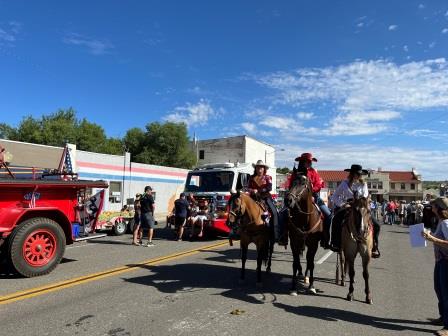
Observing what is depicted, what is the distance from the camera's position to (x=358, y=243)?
7180mm

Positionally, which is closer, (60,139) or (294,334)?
(294,334)

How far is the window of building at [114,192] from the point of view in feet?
95.4

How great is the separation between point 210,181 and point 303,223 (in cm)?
943

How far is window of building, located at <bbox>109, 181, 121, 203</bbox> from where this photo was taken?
95.4ft

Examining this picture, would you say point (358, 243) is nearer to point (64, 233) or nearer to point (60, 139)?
point (64, 233)

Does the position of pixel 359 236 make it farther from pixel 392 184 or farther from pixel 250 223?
pixel 392 184

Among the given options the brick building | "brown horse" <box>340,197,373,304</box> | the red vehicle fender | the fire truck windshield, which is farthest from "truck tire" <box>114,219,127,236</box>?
the brick building

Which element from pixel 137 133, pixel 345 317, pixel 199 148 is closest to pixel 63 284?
pixel 345 317

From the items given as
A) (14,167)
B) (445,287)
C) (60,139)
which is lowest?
(445,287)

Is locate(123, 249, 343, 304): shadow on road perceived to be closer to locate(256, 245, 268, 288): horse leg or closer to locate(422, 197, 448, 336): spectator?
locate(256, 245, 268, 288): horse leg

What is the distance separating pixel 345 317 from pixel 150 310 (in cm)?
296

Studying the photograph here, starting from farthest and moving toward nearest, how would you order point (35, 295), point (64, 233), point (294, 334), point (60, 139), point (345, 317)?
1. point (60, 139)
2. point (64, 233)
3. point (35, 295)
4. point (345, 317)
5. point (294, 334)

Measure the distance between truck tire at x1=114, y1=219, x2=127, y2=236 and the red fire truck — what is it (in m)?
7.77

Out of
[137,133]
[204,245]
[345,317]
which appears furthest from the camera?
[137,133]
